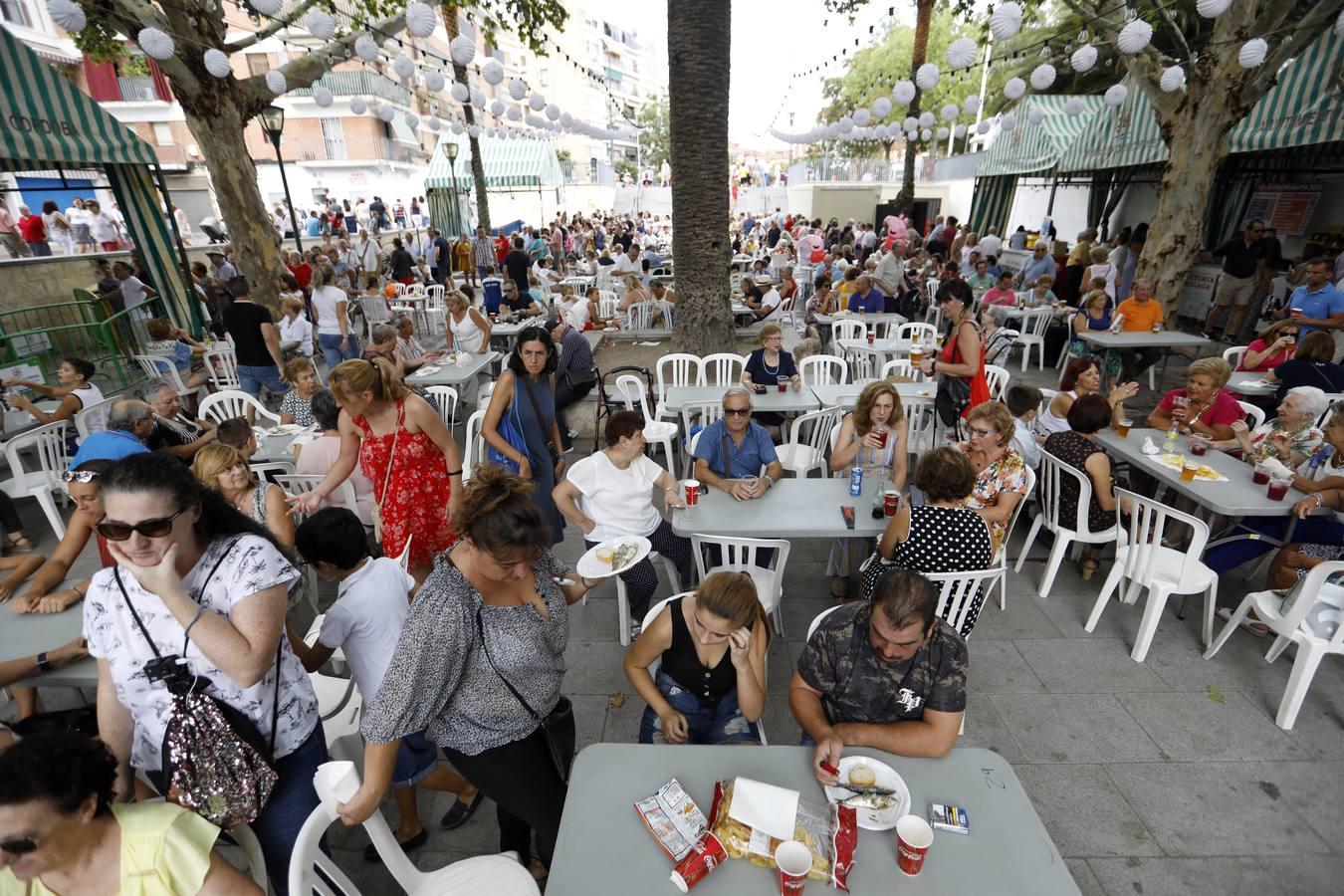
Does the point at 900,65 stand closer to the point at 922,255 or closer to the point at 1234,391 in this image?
the point at 922,255

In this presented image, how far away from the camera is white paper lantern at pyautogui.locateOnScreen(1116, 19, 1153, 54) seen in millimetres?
6496

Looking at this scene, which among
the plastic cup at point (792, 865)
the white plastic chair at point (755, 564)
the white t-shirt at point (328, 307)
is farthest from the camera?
the white t-shirt at point (328, 307)

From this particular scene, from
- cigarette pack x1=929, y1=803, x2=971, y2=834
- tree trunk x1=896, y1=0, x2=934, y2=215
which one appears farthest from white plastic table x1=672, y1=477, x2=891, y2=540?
tree trunk x1=896, y1=0, x2=934, y2=215

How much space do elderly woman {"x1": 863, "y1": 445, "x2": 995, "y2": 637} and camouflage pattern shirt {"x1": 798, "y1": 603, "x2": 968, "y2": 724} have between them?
0.73 meters

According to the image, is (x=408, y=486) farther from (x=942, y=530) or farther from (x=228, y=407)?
(x=228, y=407)

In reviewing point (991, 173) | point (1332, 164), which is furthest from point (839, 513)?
point (991, 173)

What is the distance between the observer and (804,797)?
6.17 ft

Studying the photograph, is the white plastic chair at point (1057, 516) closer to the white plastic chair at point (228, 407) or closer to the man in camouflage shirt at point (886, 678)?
the man in camouflage shirt at point (886, 678)

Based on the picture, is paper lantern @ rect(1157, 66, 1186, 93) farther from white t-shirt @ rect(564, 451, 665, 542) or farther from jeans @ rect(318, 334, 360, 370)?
jeans @ rect(318, 334, 360, 370)

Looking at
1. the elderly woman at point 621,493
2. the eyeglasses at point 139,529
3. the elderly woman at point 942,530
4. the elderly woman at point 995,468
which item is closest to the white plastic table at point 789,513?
the elderly woman at point 621,493

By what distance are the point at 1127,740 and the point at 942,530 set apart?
1.46 metres

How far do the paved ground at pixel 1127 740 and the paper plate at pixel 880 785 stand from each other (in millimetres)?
1241

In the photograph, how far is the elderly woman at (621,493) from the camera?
352 centimetres

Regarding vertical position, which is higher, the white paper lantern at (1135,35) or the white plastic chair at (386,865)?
the white paper lantern at (1135,35)
